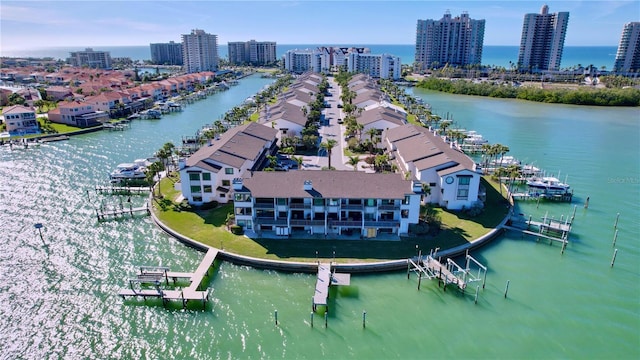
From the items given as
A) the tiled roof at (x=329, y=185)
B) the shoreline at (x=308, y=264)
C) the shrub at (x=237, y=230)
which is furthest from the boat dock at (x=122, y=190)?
the tiled roof at (x=329, y=185)

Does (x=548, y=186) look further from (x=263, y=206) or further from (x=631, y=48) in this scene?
(x=631, y=48)

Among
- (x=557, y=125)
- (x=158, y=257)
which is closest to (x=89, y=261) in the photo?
(x=158, y=257)

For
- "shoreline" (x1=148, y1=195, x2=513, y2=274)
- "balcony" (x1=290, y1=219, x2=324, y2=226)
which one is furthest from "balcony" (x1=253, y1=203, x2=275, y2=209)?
"shoreline" (x1=148, y1=195, x2=513, y2=274)

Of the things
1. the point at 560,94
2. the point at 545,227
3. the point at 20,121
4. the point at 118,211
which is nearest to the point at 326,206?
the point at 545,227

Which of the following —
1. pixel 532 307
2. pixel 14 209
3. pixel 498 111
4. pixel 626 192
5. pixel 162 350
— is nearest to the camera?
pixel 162 350

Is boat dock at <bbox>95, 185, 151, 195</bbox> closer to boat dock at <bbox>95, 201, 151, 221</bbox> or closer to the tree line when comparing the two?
boat dock at <bbox>95, 201, 151, 221</bbox>

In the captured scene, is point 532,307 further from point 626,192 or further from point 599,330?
point 626,192
